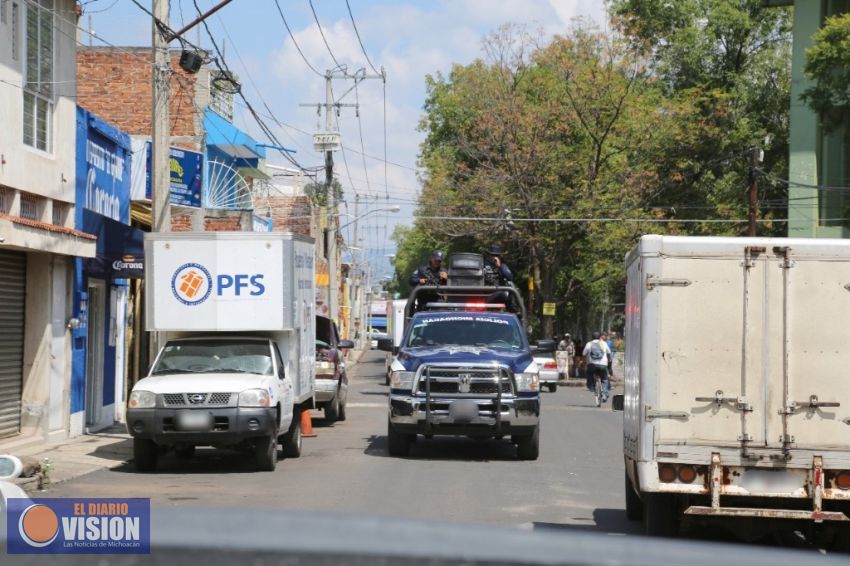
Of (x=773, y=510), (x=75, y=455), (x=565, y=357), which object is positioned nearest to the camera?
(x=773, y=510)

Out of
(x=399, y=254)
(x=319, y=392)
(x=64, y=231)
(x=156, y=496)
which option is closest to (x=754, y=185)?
(x=319, y=392)

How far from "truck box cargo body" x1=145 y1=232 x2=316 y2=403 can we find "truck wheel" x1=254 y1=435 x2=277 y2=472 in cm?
180

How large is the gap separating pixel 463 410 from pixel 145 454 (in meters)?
4.55

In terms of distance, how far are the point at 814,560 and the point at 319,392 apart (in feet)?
71.7

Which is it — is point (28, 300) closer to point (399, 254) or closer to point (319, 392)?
point (319, 392)

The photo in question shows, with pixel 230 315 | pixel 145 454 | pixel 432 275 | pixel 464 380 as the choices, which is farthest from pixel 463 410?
pixel 432 275

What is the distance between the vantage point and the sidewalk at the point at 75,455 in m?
13.3

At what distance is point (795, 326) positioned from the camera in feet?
28.9

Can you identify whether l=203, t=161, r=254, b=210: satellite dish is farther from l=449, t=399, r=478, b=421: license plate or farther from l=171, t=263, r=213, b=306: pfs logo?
l=449, t=399, r=478, b=421: license plate

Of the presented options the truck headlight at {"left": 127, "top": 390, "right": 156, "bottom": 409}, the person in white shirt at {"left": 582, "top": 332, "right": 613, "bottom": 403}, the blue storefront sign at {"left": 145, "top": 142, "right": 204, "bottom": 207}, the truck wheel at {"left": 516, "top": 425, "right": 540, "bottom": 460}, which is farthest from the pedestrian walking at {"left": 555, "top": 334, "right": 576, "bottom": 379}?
the truck headlight at {"left": 127, "top": 390, "right": 156, "bottom": 409}

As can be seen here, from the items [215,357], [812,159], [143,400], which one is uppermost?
[812,159]

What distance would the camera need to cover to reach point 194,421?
14.6m

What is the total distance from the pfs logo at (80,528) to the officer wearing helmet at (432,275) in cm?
1858

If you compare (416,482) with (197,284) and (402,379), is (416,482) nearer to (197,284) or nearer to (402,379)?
(402,379)
